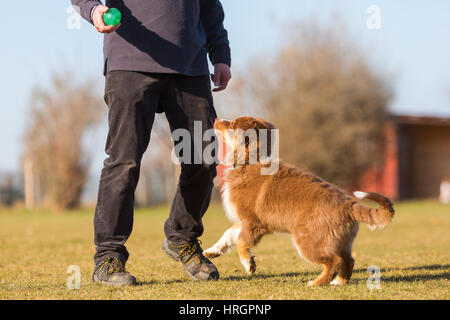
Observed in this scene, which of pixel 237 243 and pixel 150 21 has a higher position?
pixel 150 21

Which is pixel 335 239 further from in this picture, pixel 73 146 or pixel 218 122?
pixel 73 146

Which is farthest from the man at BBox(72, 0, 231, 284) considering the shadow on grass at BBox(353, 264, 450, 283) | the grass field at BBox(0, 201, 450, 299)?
the shadow on grass at BBox(353, 264, 450, 283)

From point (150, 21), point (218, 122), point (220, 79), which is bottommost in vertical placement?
point (218, 122)

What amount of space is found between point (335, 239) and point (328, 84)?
23.2m

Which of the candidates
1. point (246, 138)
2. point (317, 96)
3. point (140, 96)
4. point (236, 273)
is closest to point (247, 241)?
point (236, 273)

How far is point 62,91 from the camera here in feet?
71.0

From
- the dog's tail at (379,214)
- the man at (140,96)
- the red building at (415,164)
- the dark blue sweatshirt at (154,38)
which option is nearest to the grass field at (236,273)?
the man at (140,96)

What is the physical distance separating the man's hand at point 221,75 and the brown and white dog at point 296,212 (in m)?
0.30

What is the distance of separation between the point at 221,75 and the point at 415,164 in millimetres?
27778

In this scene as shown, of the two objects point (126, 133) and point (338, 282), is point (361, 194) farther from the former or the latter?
point (126, 133)
